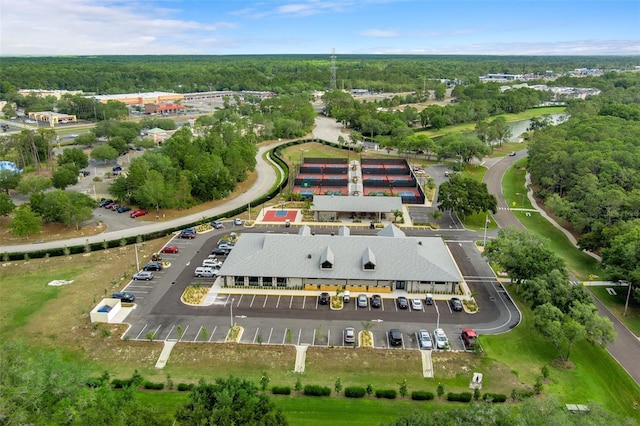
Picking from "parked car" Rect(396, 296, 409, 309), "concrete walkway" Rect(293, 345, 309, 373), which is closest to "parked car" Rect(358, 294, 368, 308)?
"parked car" Rect(396, 296, 409, 309)

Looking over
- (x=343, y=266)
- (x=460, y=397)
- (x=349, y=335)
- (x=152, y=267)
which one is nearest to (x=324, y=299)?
(x=343, y=266)

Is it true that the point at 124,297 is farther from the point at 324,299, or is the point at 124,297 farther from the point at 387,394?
the point at 387,394

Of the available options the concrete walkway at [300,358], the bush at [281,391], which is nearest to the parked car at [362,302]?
the concrete walkway at [300,358]

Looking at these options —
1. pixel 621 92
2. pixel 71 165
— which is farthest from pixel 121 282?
pixel 621 92

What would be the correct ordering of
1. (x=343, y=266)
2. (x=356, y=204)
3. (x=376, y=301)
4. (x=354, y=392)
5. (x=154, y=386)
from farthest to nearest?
1. (x=356, y=204)
2. (x=343, y=266)
3. (x=376, y=301)
4. (x=154, y=386)
5. (x=354, y=392)

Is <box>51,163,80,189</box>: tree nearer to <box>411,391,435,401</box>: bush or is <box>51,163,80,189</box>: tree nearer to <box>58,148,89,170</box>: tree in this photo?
<box>58,148,89,170</box>: tree

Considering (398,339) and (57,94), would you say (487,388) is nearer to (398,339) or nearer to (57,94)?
(398,339)

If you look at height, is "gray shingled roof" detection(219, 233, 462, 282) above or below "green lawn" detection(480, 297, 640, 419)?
above
